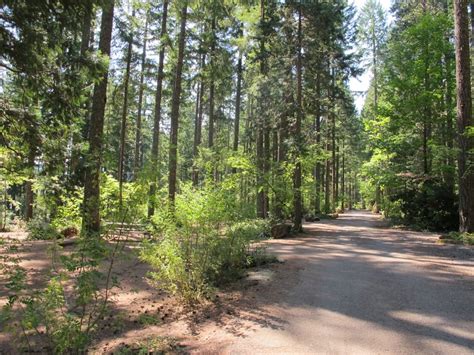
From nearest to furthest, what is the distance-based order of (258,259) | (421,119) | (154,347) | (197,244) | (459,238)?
(154,347) < (197,244) < (258,259) < (459,238) < (421,119)

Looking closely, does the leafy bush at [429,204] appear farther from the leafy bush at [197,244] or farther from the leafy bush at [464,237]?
the leafy bush at [197,244]

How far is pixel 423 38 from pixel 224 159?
427 inches

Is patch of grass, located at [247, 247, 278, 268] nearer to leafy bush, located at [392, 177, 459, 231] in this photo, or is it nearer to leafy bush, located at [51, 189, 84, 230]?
leafy bush, located at [51, 189, 84, 230]

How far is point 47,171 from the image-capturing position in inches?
267

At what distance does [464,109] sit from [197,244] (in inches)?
407

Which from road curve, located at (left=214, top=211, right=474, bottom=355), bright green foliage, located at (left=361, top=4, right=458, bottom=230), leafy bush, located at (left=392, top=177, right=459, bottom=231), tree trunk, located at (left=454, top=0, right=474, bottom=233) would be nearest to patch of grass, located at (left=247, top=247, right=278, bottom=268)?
road curve, located at (left=214, top=211, right=474, bottom=355)

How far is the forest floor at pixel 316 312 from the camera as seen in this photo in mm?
4273

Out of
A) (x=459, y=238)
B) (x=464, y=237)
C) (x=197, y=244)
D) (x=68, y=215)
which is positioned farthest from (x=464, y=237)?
(x=68, y=215)

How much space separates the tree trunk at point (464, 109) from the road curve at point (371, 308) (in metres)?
2.90

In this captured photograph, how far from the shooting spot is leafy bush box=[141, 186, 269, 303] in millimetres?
5715

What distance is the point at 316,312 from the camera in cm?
526

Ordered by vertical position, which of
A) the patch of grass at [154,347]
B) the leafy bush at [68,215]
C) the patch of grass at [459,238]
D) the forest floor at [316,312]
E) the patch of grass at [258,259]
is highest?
the leafy bush at [68,215]

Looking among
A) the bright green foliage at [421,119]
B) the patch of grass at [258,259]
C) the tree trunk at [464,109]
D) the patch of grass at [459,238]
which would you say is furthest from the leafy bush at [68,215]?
the bright green foliage at [421,119]

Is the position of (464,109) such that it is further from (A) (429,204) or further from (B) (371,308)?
(B) (371,308)
